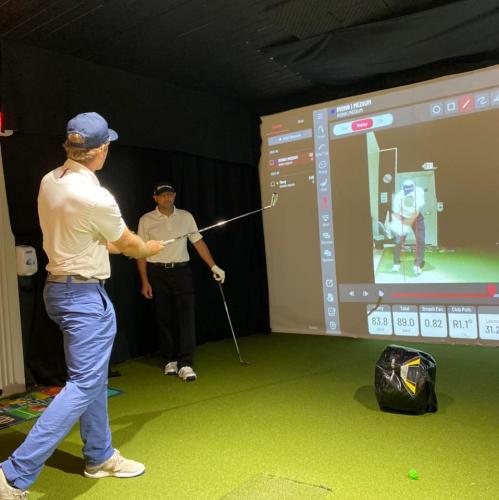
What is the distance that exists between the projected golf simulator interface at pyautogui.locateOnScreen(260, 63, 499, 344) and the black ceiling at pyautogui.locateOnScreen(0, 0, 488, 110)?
0.96m

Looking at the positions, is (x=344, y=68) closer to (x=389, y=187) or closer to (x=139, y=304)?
(x=389, y=187)

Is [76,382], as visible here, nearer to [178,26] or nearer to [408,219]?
[178,26]

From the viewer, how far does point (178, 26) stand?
3475mm

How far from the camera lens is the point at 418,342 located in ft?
14.1

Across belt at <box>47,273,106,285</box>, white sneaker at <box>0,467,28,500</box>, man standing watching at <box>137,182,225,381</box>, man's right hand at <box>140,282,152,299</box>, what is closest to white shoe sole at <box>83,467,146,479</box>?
white sneaker at <box>0,467,28,500</box>

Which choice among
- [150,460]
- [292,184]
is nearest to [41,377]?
[150,460]

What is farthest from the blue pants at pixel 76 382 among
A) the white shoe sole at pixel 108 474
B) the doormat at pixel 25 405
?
the doormat at pixel 25 405

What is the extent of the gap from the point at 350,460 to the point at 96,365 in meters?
1.17

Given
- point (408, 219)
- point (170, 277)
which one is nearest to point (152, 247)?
point (170, 277)

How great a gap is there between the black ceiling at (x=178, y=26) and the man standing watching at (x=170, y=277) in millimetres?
1064

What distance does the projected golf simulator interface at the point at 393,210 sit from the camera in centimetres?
399

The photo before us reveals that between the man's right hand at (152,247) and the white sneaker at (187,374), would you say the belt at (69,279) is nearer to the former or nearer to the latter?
the man's right hand at (152,247)

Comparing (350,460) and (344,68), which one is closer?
(350,460)

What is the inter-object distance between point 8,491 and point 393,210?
3520 mm
